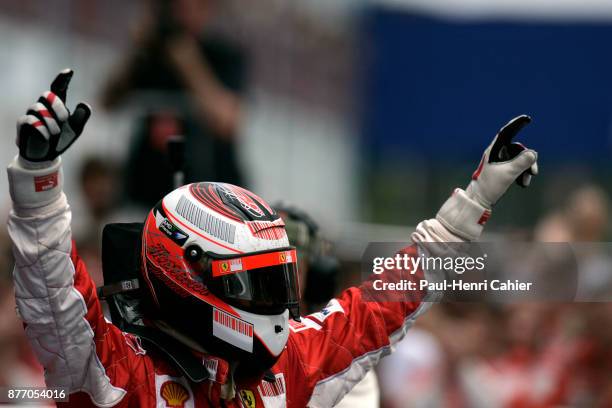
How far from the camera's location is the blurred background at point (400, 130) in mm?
7027

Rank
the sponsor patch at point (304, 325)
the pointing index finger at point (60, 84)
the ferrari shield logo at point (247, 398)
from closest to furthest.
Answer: the pointing index finger at point (60, 84)
the ferrari shield logo at point (247, 398)
the sponsor patch at point (304, 325)

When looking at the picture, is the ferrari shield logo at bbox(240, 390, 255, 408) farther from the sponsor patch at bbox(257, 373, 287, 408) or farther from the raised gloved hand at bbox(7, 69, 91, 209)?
the raised gloved hand at bbox(7, 69, 91, 209)

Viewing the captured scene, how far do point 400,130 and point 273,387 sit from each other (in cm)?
862

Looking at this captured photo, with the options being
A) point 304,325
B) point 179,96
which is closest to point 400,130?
point 179,96

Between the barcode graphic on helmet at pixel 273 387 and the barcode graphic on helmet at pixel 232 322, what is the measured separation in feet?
0.98

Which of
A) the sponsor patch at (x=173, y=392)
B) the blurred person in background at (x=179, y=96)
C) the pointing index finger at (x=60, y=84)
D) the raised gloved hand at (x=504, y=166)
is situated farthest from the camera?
the blurred person in background at (x=179, y=96)

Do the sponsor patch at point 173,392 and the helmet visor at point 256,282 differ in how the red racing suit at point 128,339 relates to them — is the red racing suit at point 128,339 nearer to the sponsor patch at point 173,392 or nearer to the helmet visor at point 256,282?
the sponsor patch at point 173,392

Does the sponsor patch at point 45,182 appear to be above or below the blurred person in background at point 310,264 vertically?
above

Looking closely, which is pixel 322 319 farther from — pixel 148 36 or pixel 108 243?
pixel 148 36

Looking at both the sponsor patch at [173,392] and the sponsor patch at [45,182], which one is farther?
the sponsor patch at [173,392]

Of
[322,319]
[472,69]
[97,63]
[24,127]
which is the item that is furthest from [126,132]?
[472,69]

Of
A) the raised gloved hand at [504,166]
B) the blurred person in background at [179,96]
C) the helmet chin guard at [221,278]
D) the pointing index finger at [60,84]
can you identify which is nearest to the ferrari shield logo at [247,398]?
the helmet chin guard at [221,278]

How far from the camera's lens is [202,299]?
3660mm

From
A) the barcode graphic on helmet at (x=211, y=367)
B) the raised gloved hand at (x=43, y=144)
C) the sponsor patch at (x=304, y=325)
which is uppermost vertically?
the raised gloved hand at (x=43, y=144)
